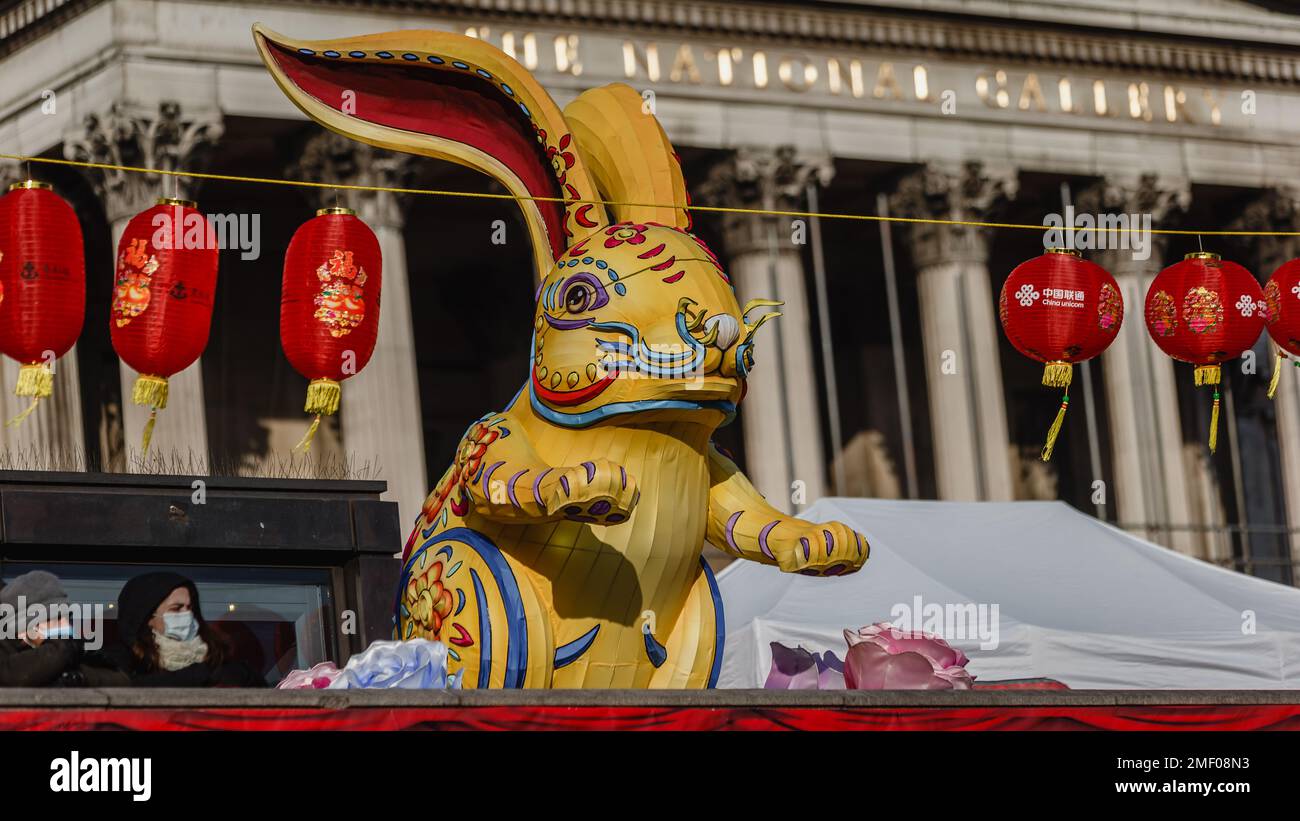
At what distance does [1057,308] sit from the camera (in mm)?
A: 17844

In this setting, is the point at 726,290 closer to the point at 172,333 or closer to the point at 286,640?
the point at 286,640

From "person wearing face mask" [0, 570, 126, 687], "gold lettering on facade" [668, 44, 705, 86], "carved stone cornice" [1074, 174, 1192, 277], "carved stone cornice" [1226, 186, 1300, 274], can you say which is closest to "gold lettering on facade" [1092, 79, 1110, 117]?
"carved stone cornice" [1074, 174, 1192, 277]

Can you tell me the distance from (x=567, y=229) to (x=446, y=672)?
2.75 m

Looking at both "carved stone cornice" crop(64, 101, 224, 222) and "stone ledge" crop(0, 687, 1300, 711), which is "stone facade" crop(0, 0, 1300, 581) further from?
"stone ledge" crop(0, 687, 1300, 711)

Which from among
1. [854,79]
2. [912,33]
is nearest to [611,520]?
[854,79]

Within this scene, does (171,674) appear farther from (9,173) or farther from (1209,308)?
(9,173)

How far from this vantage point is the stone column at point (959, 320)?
33.6 metres

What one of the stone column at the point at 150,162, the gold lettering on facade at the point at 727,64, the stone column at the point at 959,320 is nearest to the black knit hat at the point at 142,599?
the stone column at the point at 150,162

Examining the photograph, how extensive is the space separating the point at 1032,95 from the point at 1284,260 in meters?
5.29

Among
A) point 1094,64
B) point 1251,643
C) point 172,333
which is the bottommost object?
point 1251,643

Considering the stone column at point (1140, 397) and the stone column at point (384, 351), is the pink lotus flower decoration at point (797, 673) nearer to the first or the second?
the stone column at point (384, 351)

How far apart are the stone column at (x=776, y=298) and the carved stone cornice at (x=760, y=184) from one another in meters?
0.01

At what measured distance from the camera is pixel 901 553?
21.3m
